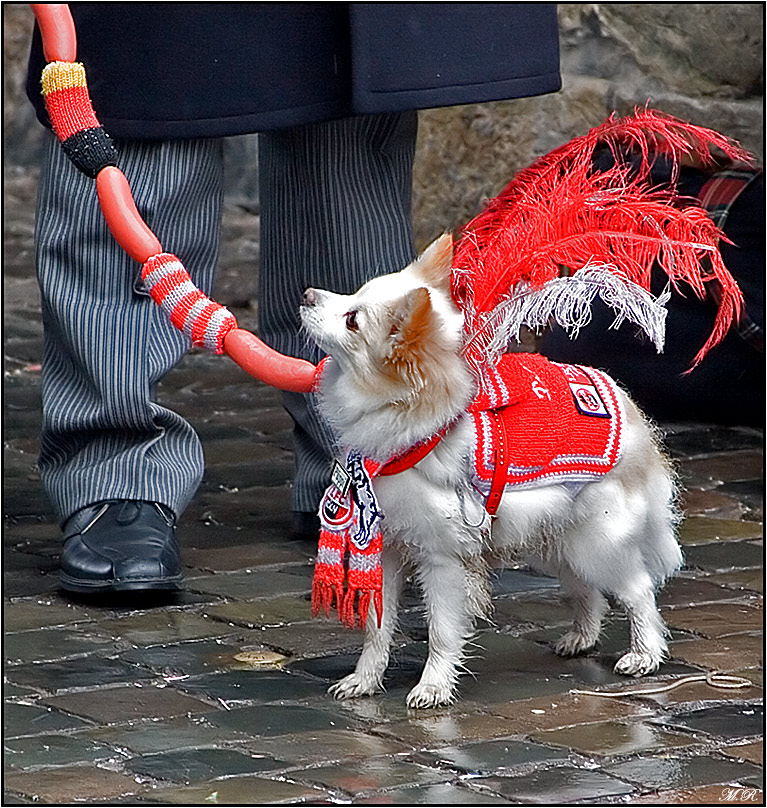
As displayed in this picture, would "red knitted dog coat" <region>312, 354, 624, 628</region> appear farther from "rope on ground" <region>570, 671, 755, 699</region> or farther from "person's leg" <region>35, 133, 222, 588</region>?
"person's leg" <region>35, 133, 222, 588</region>

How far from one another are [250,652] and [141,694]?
0.26 m

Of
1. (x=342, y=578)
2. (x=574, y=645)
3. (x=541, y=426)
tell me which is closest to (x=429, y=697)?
(x=342, y=578)

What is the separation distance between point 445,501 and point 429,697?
32 cm

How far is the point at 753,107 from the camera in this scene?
477 centimetres

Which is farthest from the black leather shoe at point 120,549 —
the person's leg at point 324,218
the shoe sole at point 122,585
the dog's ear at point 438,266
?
the dog's ear at point 438,266

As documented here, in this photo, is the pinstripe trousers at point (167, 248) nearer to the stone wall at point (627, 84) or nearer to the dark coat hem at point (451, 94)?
the dark coat hem at point (451, 94)

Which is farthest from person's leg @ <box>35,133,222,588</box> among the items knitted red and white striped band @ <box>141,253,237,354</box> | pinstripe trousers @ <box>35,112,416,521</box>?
knitted red and white striped band @ <box>141,253,237,354</box>

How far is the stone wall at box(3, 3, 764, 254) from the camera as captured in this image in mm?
4777

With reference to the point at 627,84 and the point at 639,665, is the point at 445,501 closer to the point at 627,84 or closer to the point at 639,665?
the point at 639,665

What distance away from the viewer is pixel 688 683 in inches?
98.5

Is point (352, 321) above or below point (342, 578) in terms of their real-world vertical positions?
above

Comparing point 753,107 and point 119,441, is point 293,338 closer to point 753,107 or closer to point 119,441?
point 119,441

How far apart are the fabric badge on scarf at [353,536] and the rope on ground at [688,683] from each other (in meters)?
0.39

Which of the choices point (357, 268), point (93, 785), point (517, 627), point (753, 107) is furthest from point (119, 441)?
point (753, 107)
